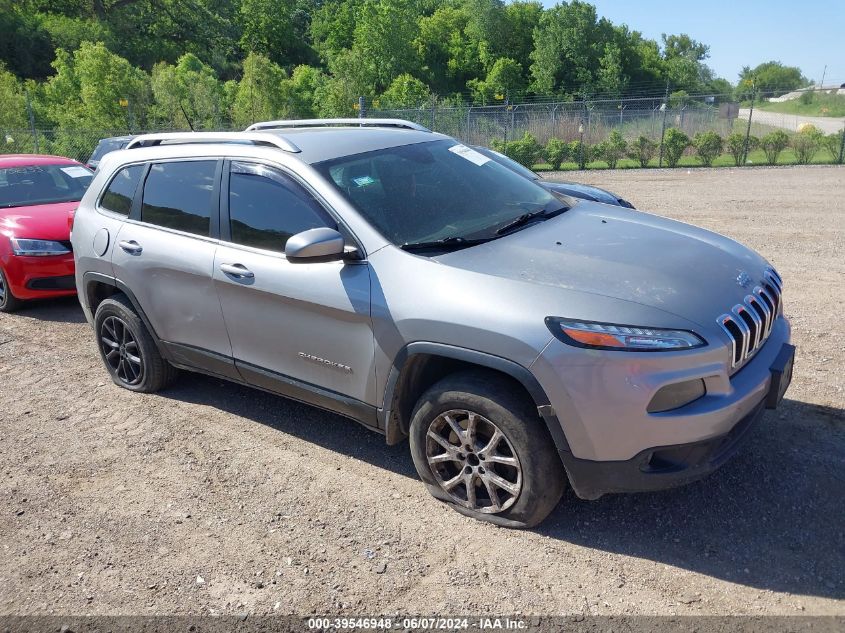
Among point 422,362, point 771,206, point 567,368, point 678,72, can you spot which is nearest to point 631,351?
point 567,368

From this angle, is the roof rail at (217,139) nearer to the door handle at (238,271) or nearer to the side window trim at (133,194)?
the side window trim at (133,194)

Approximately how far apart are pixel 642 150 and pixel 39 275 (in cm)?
2060

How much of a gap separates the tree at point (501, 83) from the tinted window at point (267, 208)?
57.3 metres

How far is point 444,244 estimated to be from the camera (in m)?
3.52

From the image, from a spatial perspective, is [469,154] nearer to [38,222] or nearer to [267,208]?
[267,208]

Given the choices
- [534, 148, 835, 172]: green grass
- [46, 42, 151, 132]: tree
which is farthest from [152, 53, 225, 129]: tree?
[534, 148, 835, 172]: green grass

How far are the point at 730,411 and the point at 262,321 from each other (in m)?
2.45

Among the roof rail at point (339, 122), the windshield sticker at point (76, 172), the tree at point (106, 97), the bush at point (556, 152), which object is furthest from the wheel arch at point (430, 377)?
the tree at point (106, 97)

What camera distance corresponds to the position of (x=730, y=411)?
2.96 metres

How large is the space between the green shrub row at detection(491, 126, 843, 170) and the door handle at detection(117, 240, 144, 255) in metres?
20.4

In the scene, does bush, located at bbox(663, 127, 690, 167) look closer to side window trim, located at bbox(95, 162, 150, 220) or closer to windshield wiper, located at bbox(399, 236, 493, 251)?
side window trim, located at bbox(95, 162, 150, 220)

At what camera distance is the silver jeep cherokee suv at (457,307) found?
2.90m

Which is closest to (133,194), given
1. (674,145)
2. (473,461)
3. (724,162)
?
(473,461)

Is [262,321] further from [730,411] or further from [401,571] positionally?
[730,411]
